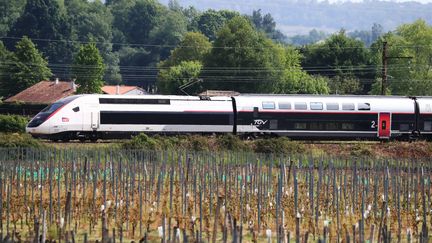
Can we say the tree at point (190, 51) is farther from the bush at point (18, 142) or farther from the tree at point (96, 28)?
the bush at point (18, 142)

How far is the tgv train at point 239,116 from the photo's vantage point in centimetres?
5181

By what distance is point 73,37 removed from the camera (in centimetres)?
15175

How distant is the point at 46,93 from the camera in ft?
301

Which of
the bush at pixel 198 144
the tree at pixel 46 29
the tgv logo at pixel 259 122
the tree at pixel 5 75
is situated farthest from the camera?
the tree at pixel 46 29

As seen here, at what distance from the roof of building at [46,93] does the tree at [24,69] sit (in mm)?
Answer: 9210

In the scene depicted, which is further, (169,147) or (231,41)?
(231,41)

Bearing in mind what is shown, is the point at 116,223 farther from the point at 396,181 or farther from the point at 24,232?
the point at 396,181

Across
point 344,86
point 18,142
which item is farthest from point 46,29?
point 18,142

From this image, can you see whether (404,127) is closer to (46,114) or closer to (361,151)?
(361,151)

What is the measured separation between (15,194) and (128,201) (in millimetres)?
3862

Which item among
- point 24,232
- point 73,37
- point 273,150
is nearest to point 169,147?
point 273,150

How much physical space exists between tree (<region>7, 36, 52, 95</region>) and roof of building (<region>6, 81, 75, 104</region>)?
9210 millimetres

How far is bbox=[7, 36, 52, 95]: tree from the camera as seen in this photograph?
346 feet

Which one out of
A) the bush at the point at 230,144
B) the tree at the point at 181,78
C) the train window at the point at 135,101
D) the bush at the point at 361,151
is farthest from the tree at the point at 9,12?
the bush at the point at 361,151
